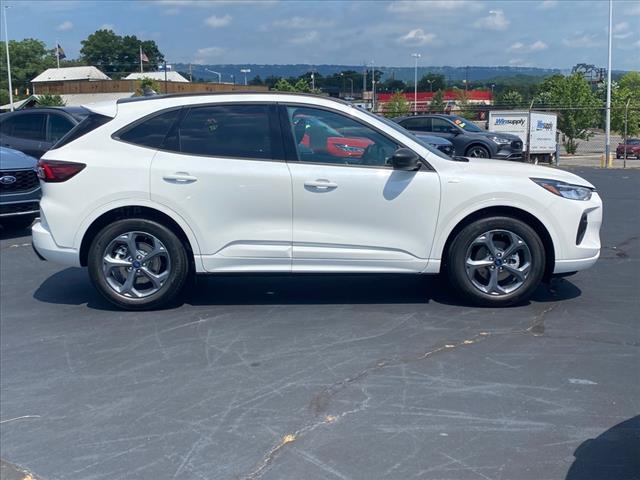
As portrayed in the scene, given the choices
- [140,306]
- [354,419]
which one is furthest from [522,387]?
[140,306]

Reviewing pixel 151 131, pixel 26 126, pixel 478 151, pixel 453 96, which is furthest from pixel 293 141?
pixel 453 96

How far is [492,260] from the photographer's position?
6.25m

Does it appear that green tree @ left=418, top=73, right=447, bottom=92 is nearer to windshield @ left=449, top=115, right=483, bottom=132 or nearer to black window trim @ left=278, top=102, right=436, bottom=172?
windshield @ left=449, top=115, right=483, bottom=132

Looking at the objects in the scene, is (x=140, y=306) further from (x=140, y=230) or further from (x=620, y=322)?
(x=620, y=322)

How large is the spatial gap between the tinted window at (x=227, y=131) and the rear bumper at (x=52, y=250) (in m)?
1.27

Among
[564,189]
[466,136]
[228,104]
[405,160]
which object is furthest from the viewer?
[466,136]

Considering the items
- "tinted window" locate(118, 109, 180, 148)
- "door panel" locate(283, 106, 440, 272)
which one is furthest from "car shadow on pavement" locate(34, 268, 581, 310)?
"tinted window" locate(118, 109, 180, 148)

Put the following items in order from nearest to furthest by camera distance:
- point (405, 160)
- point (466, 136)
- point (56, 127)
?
1. point (405, 160)
2. point (56, 127)
3. point (466, 136)

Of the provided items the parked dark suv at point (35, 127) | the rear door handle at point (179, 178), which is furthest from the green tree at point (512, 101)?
the rear door handle at point (179, 178)

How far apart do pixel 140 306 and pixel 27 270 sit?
254 centimetres

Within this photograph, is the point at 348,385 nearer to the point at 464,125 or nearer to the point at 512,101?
the point at 464,125

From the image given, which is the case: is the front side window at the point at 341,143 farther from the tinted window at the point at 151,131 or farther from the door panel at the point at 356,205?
the tinted window at the point at 151,131

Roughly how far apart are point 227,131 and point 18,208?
16.6 ft

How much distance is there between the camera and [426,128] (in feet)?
77.5
